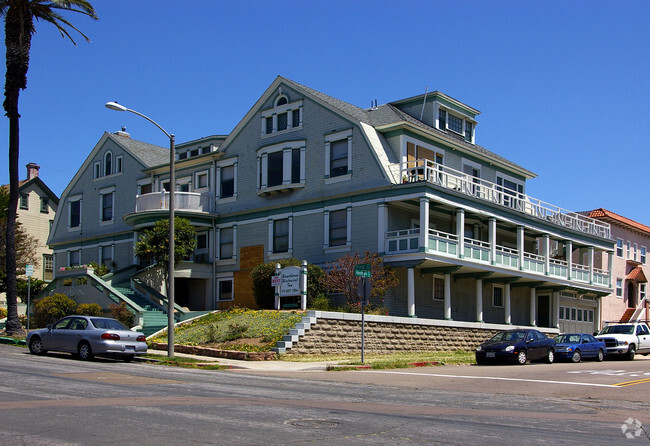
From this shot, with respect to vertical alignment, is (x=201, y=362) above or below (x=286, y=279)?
below

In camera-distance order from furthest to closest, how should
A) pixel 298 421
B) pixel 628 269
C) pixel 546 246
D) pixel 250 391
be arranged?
pixel 628 269
pixel 546 246
pixel 250 391
pixel 298 421

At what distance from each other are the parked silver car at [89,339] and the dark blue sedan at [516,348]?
12229 millimetres

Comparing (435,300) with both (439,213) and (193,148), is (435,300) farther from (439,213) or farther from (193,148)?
(193,148)

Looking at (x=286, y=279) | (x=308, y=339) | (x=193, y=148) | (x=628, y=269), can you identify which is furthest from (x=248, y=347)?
(x=628, y=269)

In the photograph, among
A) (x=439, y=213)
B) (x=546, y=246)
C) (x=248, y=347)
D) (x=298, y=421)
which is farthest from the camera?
(x=546, y=246)

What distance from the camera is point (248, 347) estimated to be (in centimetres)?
2544

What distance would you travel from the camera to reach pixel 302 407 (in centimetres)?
1185

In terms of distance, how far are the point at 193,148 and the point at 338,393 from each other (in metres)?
31.4

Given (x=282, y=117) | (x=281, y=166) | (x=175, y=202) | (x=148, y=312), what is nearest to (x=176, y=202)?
(x=175, y=202)

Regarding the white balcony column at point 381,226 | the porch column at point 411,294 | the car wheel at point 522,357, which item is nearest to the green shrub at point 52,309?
the white balcony column at point 381,226

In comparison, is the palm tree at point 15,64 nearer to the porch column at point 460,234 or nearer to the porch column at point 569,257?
the porch column at point 460,234

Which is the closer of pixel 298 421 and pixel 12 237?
pixel 298 421

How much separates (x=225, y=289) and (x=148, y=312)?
6858 millimetres

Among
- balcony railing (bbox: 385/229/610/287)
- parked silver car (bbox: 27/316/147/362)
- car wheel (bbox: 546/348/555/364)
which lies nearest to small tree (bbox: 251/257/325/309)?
balcony railing (bbox: 385/229/610/287)
